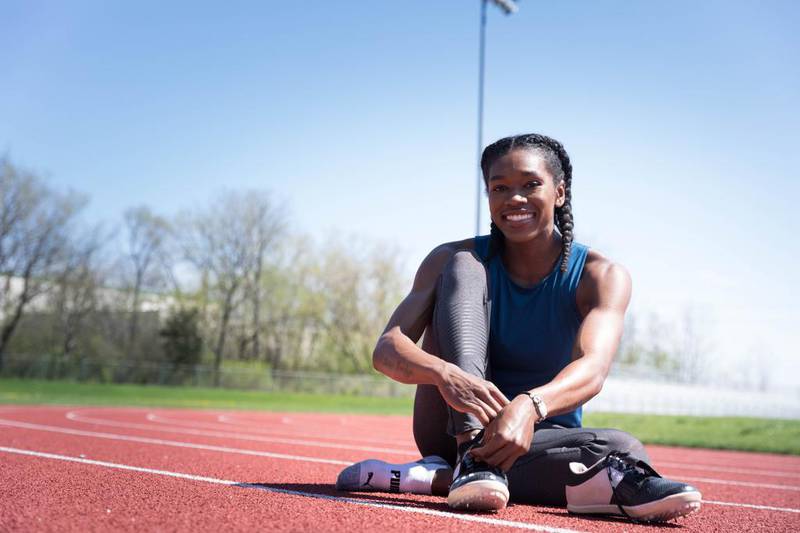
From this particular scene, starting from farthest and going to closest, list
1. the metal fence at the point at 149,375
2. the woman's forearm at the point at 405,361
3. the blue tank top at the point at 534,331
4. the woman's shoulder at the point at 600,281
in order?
the metal fence at the point at 149,375 → the blue tank top at the point at 534,331 → the woman's shoulder at the point at 600,281 → the woman's forearm at the point at 405,361

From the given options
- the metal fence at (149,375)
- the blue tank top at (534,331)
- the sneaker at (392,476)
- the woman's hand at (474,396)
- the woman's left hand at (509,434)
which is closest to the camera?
the woman's left hand at (509,434)

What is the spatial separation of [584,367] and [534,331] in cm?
46

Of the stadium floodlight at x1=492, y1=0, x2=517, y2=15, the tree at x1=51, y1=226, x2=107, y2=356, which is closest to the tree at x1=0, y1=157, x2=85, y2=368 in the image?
the tree at x1=51, y1=226, x2=107, y2=356

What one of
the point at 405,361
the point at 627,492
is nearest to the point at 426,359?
the point at 405,361

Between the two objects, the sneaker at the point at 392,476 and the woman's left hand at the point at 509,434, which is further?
the sneaker at the point at 392,476

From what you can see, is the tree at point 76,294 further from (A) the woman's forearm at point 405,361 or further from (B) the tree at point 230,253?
(A) the woman's forearm at point 405,361

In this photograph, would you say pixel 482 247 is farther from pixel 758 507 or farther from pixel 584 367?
pixel 758 507

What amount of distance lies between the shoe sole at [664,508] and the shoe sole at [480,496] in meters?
0.52

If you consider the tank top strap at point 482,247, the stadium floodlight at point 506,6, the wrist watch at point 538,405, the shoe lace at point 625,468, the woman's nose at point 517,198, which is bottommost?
the shoe lace at point 625,468

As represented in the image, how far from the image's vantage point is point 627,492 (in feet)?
9.21

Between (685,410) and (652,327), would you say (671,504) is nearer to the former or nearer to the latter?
(685,410)

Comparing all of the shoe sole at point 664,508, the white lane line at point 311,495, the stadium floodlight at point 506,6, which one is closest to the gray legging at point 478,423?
the shoe sole at point 664,508

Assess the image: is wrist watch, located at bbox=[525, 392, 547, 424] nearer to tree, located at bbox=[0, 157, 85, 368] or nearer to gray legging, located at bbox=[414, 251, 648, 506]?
gray legging, located at bbox=[414, 251, 648, 506]

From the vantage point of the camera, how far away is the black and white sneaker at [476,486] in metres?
2.60
